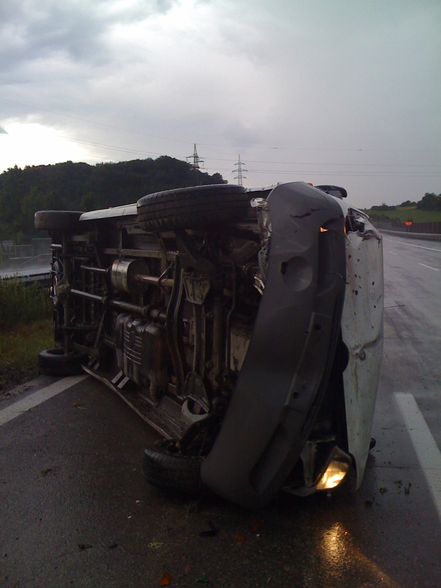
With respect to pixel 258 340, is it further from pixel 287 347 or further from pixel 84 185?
pixel 84 185

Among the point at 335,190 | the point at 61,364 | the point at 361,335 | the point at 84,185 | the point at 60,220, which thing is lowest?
the point at 61,364

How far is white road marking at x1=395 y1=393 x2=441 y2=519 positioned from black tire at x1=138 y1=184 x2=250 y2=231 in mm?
2070

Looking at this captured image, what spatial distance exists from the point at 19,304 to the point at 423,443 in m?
7.24

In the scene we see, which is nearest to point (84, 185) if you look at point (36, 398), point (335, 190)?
point (36, 398)

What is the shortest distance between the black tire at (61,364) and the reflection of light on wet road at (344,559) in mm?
3942

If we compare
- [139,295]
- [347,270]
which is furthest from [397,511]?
[139,295]

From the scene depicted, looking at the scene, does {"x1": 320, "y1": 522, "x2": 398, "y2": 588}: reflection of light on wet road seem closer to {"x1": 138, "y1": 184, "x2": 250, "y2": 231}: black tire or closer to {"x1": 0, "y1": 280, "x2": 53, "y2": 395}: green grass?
{"x1": 138, "y1": 184, "x2": 250, "y2": 231}: black tire

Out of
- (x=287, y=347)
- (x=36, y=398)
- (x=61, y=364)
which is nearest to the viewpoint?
(x=287, y=347)

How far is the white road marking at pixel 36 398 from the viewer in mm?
4905

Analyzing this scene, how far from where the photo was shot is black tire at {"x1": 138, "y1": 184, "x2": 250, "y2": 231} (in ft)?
9.99

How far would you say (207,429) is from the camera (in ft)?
10.6

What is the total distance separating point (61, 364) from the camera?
19.9 feet

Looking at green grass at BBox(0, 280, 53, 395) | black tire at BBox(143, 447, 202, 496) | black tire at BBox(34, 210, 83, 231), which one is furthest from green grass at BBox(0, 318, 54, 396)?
black tire at BBox(143, 447, 202, 496)

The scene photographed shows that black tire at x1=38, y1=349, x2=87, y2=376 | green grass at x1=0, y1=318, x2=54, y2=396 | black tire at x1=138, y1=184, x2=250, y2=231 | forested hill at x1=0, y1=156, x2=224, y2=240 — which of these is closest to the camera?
black tire at x1=138, y1=184, x2=250, y2=231
